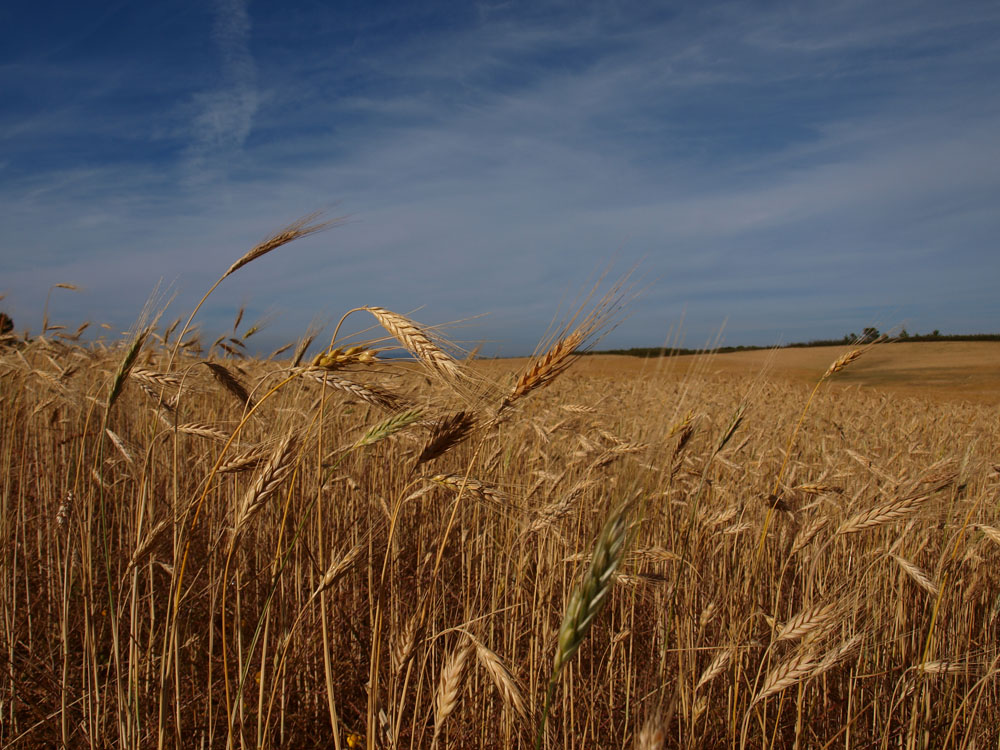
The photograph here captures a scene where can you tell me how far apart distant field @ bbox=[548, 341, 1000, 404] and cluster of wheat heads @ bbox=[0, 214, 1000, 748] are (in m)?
11.5

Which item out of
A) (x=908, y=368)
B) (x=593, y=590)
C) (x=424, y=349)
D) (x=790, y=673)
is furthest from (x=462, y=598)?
(x=908, y=368)

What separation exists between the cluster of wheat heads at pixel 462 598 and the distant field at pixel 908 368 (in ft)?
37.6

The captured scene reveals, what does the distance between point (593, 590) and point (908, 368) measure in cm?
2831

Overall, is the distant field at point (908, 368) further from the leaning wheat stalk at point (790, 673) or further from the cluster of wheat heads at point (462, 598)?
the leaning wheat stalk at point (790, 673)

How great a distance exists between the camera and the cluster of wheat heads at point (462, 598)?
4.24 feet

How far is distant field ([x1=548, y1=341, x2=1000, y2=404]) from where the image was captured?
16734mm

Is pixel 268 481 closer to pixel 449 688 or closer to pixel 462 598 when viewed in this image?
pixel 449 688

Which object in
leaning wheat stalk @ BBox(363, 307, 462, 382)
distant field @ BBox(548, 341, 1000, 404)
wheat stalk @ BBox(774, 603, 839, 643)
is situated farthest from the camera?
distant field @ BBox(548, 341, 1000, 404)

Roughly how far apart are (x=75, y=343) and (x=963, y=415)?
11.2 metres

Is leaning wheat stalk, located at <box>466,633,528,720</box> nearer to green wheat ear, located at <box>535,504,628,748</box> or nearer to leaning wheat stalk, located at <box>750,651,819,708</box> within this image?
green wheat ear, located at <box>535,504,628,748</box>

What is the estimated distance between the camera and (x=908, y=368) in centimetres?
2362

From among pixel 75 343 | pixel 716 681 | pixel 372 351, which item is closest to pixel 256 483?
pixel 372 351

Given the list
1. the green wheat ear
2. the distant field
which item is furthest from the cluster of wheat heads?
the distant field

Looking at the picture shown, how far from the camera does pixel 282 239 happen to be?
171 centimetres
